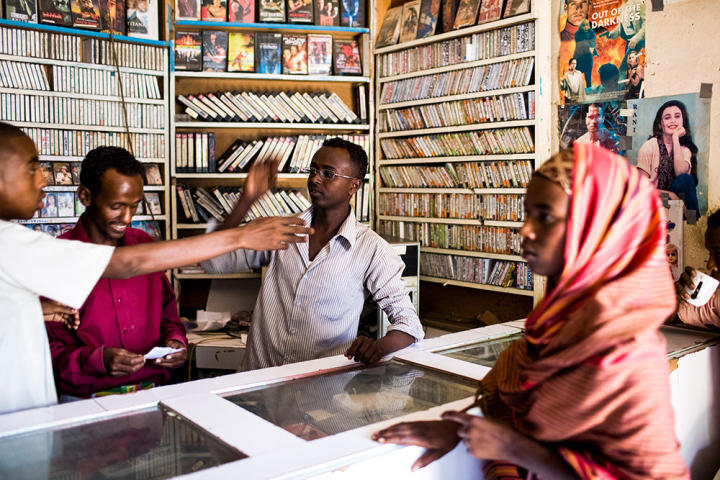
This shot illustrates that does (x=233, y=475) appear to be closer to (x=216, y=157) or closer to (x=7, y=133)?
(x=7, y=133)

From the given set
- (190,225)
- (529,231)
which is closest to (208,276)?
(190,225)

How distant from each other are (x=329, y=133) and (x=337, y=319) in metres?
2.78

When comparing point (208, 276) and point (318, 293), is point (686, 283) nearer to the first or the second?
point (318, 293)

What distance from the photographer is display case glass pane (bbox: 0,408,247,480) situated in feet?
3.36

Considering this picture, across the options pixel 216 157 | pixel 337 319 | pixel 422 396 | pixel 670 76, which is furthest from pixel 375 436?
pixel 216 157

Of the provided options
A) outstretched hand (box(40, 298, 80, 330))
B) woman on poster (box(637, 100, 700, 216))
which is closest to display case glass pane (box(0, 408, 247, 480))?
outstretched hand (box(40, 298, 80, 330))

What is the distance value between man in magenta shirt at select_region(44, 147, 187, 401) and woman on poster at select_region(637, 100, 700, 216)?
261 cm

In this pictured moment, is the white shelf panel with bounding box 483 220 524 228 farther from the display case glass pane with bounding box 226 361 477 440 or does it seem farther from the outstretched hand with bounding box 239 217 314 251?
the outstretched hand with bounding box 239 217 314 251

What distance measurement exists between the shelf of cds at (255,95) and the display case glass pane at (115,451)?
3.10 m

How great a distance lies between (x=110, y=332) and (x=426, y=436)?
105 centimetres

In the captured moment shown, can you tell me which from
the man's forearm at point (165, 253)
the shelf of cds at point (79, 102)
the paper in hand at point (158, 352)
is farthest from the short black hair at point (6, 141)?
the shelf of cds at point (79, 102)

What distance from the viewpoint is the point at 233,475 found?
992 millimetres

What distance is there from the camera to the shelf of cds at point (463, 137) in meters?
3.86

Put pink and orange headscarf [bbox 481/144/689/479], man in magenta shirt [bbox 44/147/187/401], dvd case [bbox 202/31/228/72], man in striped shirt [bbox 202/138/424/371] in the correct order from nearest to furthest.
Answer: pink and orange headscarf [bbox 481/144/689/479] → man in magenta shirt [bbox 44/147/187/401] → man in striped shirt [bbox 202/138/424/371] → dvd case [bbox 202/31/228/72]
